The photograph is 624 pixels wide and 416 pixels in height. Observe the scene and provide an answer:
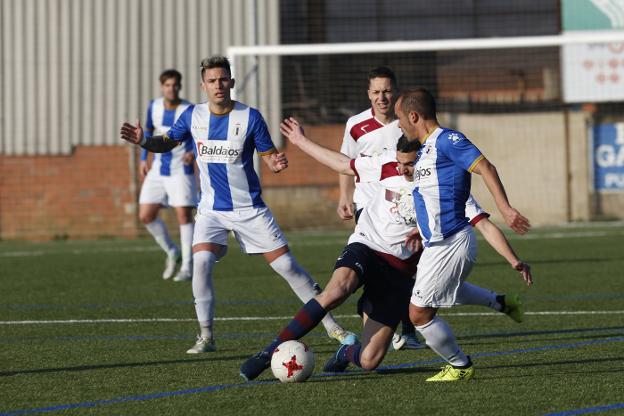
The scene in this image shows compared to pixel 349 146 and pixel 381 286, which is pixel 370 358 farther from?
Answer: pixel 349 146

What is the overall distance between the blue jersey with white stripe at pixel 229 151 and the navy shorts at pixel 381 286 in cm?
159

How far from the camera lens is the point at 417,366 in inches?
304

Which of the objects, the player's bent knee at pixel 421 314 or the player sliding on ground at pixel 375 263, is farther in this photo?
the player sliding on ground at pixel 375 263

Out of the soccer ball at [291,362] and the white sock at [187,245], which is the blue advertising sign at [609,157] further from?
the soccer ball at [291,362]

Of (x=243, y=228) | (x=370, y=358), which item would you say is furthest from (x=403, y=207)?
(x=243, y=228)

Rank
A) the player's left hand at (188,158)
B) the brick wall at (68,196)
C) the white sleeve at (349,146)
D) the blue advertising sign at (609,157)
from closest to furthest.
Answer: the white sleeve at (349,146) → the player's left hand at (188,158) → the brick wall at (68,196) → the blue advertising sign at (609,157)

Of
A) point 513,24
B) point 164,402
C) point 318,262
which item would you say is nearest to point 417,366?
point 164,402

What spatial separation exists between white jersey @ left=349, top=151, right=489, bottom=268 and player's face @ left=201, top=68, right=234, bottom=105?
4.69 ft

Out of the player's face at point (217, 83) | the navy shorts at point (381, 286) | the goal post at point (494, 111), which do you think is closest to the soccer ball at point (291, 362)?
the navy shorts at point (381, 286)

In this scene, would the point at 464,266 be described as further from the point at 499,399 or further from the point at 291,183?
the point at 291,183

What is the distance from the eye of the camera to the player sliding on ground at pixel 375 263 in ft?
23.5

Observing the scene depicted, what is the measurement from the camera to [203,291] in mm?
8594

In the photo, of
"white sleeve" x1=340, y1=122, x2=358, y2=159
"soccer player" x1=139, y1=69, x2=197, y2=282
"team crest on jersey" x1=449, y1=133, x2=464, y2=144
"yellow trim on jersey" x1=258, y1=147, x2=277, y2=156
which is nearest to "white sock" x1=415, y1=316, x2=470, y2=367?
"team crest on jersey" x1=449, y1=133, x2=464, y2=144

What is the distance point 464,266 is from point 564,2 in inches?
704
